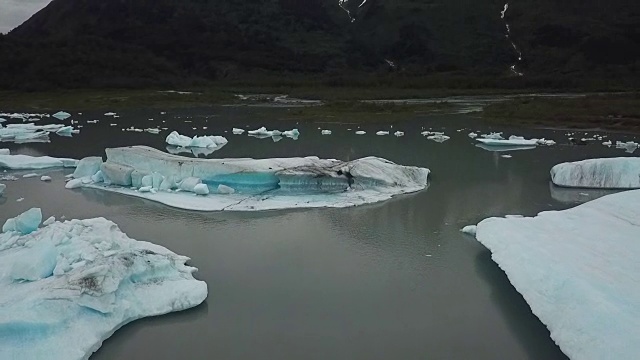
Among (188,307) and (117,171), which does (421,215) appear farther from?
(117,171)

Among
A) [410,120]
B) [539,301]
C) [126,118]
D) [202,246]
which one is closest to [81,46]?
[126,118]

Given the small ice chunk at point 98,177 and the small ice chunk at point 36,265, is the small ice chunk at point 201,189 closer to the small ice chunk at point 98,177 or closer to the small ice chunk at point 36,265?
the small ice chunk at point 98,177

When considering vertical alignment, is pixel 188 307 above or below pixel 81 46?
below

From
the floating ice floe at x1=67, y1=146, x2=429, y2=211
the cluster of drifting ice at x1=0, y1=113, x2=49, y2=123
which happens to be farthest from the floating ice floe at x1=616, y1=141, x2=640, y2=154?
the cluster of drifting ice at x1=0, y1=113, x2=49, y2=123

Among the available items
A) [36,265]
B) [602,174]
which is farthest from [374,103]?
[36,265]

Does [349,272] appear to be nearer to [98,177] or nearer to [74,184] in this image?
[98,177]

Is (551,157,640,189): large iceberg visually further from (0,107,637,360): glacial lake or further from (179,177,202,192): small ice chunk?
(179,177,202,192): small ice chunk

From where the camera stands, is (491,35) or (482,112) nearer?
(482,112)
